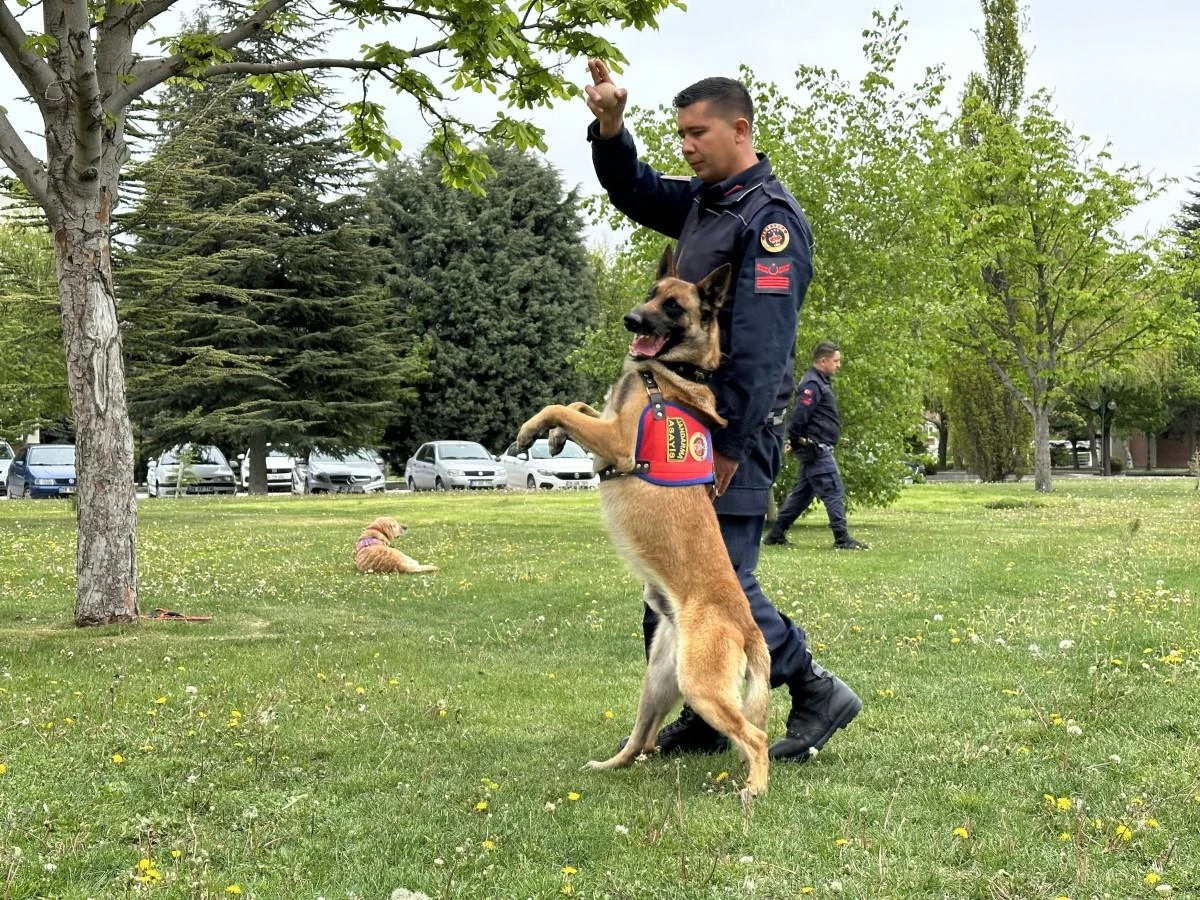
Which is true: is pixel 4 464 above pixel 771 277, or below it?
below

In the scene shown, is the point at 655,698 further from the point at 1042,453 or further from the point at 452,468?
the point at 452,468

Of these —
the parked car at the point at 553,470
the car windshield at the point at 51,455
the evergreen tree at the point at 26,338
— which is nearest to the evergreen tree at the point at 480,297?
the parked car at the point at 553,470

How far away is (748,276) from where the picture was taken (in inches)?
167

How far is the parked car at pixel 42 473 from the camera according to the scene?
3206 cm

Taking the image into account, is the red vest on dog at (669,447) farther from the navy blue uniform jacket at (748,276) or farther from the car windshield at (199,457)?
the car windshield at (199,457)

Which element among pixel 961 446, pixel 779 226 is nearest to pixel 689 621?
pixel 779 226

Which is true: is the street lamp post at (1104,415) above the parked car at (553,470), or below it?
above

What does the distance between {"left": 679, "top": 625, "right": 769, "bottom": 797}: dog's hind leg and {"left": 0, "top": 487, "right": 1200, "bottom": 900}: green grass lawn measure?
0.18 metres

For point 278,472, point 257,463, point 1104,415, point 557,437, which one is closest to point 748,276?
point 557,437

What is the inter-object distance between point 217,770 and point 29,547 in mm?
11863

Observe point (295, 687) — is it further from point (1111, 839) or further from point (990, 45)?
point (990, 45)

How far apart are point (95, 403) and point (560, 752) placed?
5.13m

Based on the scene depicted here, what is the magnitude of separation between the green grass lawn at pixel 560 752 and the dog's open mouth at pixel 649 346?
69.1 inches

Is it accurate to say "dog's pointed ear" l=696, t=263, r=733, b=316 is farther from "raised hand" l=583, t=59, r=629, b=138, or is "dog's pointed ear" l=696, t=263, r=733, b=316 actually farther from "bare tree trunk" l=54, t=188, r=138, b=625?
"bare tree trunk" l=54, t=188, r=138, b=625
